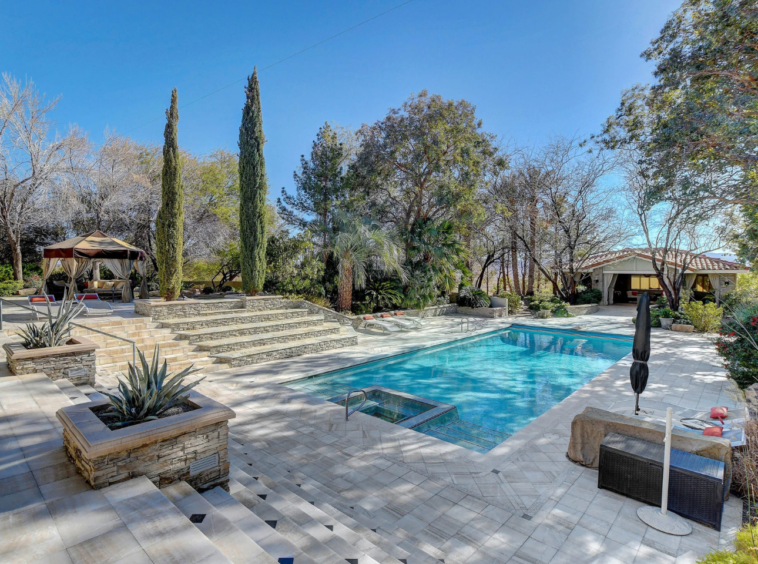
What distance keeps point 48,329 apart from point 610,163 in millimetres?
22770

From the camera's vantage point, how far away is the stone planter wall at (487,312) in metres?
18.4

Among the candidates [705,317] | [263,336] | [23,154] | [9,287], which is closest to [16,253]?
[9,287]

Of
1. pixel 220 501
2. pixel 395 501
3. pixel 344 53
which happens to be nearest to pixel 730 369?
pixel 395 501

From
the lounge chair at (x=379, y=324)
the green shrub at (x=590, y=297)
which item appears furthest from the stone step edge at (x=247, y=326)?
the green shrub at (x=590, y=297)

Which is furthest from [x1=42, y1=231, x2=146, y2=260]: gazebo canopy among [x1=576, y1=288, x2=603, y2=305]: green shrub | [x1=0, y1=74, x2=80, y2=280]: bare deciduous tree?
[x1=576, y1=288, x2=603, y2=305]: green shrub

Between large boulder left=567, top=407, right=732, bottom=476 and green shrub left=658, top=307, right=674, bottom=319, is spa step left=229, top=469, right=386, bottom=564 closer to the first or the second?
large boulder left=567, top=407, right=732, bottom=476

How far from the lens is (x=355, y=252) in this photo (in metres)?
15.0

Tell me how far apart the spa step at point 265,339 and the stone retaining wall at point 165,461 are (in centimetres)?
594

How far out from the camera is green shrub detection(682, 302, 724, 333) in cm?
1398

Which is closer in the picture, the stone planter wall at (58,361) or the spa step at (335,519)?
the spa step at (335,519)

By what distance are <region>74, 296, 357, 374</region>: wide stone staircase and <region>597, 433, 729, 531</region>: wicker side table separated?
7338mm

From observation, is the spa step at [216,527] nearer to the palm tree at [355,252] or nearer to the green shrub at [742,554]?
the green shrub at [742,554]

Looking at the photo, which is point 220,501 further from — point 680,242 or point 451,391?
point 680,242

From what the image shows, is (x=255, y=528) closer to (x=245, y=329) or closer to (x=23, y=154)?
(x=245, y=329)
